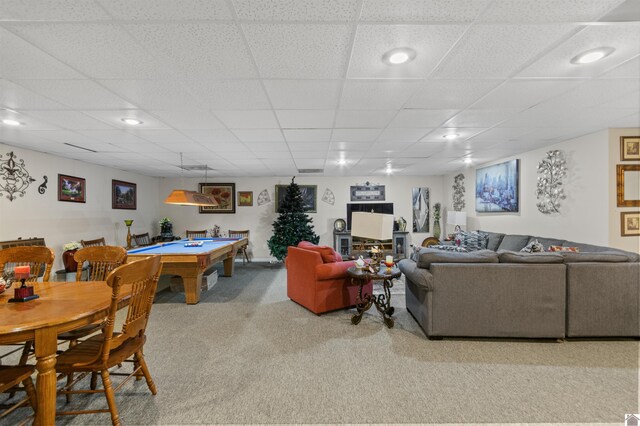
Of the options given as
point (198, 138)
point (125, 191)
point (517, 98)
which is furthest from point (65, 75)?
point (125, 191)

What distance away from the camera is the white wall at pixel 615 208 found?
11.9 ft

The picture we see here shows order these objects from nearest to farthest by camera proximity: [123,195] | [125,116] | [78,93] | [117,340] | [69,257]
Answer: [117,340] < [78,93] < [125,116] < [69,257] < [123,195]

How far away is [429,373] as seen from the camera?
7.53ft

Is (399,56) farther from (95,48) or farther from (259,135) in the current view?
(259,135)

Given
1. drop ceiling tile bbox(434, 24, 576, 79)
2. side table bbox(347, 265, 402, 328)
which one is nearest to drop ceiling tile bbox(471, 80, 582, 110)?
drop ceiling tile bbox(434, 24, 576, 79)

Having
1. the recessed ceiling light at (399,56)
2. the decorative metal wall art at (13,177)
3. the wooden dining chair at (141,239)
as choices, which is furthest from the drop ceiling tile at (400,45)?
the wooden dining chair at (141,239)

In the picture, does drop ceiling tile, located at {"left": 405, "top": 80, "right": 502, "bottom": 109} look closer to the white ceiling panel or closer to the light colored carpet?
the white ceiling panel

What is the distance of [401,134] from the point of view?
150 inches

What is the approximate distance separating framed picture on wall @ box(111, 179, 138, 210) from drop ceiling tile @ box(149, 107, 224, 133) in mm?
4218

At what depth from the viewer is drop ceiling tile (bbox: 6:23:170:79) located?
161 cm

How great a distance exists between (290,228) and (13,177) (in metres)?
4.85

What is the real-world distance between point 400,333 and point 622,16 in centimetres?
303

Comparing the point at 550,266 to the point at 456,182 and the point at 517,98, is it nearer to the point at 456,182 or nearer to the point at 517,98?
the point at 517,98

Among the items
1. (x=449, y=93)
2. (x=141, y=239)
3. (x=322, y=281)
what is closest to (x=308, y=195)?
(x=141, y=239)
